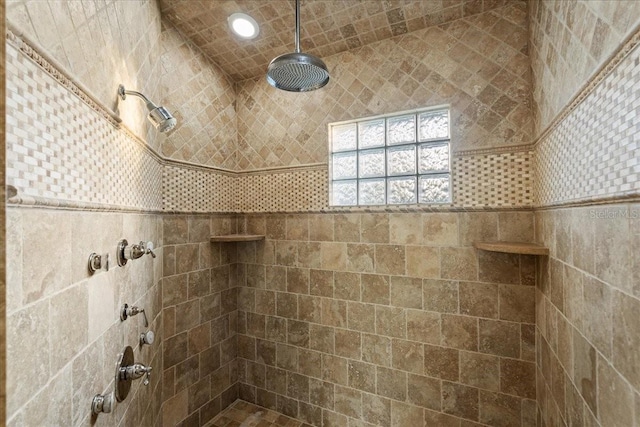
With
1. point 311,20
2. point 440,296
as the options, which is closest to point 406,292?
point 440,296

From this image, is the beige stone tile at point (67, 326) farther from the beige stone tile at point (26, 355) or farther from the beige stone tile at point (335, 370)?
the beige stone tile at point (335, 370)

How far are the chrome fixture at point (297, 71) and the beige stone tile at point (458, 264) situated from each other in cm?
130

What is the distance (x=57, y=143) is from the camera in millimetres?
794

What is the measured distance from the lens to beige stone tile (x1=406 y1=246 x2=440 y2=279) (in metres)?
1.83

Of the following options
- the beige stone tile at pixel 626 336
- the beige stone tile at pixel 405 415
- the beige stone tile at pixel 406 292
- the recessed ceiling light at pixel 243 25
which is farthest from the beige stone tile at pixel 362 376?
the recessed ceiling light at pixel 243 25

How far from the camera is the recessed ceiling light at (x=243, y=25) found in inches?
74.6

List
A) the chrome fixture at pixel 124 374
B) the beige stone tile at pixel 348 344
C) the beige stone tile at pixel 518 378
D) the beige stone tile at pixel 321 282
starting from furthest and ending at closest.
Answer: the beige stone tile at pixel 321 282
the beige stone tile at pixel 348 344
the beige stone tile at pixel 518 378
the chrome fixture at pixel 124 374

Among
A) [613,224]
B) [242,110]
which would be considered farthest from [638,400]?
[242,110]

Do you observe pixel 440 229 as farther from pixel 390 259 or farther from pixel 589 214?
pixel 589 214

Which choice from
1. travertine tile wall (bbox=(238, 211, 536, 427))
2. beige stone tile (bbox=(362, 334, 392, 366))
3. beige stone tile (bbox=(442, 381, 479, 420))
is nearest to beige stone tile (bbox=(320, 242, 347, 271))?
travertine tile wall (bbox=(238, 211, 536, 427))

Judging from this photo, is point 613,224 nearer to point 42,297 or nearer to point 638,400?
point 638,400

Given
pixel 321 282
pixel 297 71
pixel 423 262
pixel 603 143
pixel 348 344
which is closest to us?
pixel 603 143

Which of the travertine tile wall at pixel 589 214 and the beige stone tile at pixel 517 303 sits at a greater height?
the travertine tile wall at pixel 589 214

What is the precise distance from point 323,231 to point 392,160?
741 millimetres
